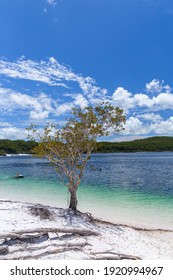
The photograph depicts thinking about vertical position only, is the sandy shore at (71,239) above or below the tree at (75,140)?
below

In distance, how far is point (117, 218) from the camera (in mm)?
Answer: 19141

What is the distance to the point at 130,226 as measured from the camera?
55.6 feet

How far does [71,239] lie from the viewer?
11609mm

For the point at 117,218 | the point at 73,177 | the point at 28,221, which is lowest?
the point at 117,218

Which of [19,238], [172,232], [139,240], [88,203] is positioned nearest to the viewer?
[19,238]

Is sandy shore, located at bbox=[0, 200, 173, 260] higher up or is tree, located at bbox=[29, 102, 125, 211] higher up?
tree, located at bbox=[29, 102, 125, 211]

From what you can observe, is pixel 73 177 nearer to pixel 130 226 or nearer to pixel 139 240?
pixel 130 226

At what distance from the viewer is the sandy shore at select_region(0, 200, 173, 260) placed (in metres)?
10.0

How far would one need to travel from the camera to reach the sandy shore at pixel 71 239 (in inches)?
395
